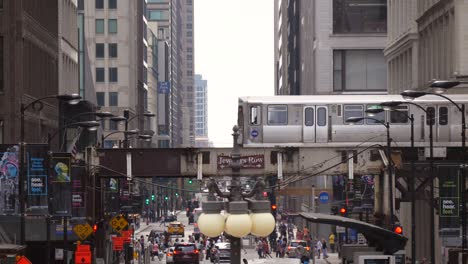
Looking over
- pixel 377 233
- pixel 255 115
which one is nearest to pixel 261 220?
pixel 377 233

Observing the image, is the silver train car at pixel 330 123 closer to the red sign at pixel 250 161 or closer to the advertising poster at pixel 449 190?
the red sign at pixel 250 161

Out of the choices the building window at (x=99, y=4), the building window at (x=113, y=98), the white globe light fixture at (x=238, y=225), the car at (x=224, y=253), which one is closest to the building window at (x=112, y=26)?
the building window at (x=99, y=4)

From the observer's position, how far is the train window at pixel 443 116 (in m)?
50.3

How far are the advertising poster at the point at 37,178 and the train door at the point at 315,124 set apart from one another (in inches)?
462

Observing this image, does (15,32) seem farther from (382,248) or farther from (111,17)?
(111,17)

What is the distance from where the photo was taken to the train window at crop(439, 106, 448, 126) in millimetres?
50344

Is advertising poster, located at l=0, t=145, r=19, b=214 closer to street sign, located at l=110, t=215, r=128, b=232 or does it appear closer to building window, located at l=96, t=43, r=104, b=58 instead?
street sign, located at l=110, t=215, r=128, b=232

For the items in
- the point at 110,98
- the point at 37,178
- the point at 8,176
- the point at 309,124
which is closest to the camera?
the point at 37,178

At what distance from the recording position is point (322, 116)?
5025cm

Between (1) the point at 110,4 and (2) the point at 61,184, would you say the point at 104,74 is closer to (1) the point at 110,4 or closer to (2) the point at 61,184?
(1) the point at 110,4

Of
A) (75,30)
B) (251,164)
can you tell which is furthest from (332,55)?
(251,164)

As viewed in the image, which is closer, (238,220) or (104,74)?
(238,220)

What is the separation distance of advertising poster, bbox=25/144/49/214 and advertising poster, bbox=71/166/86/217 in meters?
1.31

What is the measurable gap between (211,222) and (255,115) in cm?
2969
